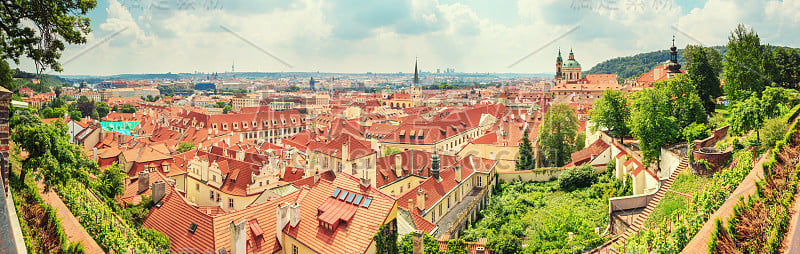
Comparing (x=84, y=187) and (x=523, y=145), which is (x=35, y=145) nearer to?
(x=84, y=187)

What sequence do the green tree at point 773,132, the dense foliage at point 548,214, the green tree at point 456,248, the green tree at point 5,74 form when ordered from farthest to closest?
the dense foliage at point 548,214
the green tree at point 456,248
the green tree at point 773,132
the green tree at point 5,74

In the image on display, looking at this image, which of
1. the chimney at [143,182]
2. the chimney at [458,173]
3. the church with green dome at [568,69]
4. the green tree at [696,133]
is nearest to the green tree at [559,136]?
the chimney at [458,173]

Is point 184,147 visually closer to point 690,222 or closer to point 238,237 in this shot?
point 238,237

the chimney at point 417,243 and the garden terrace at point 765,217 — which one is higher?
the garden terrace at point 765,217

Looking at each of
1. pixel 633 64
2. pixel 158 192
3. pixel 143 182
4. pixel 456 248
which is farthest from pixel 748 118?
pixel 633 64

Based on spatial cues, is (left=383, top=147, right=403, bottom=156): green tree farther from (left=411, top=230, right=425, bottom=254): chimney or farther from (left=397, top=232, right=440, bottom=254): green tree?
(left=411, top=230, right=425, bottom=254): chimney

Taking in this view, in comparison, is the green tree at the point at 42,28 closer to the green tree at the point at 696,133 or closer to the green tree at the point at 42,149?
the green tree at the point at 42,149

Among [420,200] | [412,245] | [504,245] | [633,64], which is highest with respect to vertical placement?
[633,64]
